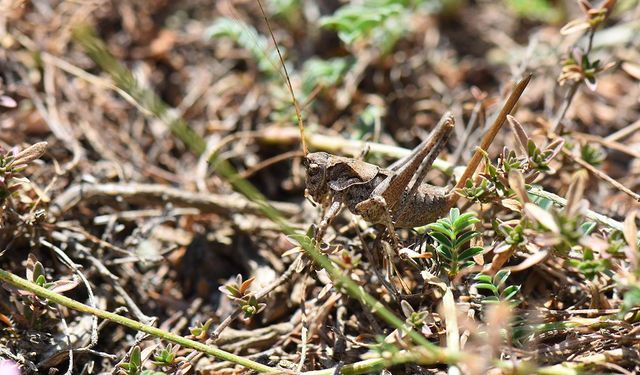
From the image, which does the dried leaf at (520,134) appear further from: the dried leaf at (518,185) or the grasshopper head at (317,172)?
the grasshopper head at (317,172)

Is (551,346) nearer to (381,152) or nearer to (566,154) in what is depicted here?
(566,154)

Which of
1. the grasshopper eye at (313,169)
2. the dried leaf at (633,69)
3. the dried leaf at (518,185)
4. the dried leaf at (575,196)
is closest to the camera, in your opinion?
the dried leaf at (575,196)

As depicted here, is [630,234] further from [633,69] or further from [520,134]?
[633,69]

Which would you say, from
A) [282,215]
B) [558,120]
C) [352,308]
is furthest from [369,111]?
[352,308]

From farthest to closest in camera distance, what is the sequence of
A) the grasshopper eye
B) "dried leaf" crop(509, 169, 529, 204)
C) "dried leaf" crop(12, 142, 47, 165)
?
1. the grasshopper eye
2. "dried leaf" crop(12, 142, 47, 165)
3. "dried leaf" crop(509, 169, 529, 204)

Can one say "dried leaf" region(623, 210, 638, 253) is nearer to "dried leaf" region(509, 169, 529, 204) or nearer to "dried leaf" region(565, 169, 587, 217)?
"dried leaf" region(565, 169, 587, 217)

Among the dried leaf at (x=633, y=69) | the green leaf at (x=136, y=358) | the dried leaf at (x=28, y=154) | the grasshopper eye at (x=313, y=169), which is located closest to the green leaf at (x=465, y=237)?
the grasshopper eye at (x=313, y=169)

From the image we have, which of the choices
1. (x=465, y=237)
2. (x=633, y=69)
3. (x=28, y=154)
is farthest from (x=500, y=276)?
(x=28, y=154)

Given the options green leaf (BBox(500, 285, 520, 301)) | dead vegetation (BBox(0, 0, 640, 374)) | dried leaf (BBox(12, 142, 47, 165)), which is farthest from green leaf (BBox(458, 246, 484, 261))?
dried leaf (BBox(12, 142, 47, 165))
